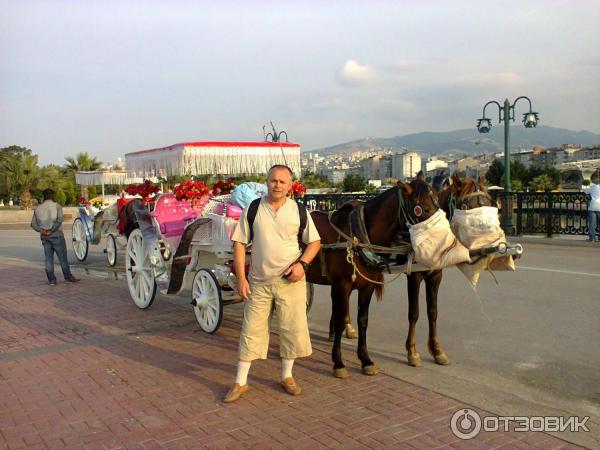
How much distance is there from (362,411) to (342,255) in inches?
59.2

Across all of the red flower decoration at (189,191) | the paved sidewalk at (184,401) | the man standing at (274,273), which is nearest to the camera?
the paved sidewalk at (184,401)

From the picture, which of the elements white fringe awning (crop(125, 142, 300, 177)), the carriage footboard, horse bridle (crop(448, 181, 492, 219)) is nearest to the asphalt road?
the carriage footboard

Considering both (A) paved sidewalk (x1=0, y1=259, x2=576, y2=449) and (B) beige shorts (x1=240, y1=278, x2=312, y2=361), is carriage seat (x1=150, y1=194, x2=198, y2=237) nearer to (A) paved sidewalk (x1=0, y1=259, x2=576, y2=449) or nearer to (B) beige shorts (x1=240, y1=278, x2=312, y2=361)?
(A) paved sidewalk (x1=0, y1=259, x2=576, y2=449)

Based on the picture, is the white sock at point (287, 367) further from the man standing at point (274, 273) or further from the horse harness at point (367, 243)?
the horse harness at point (367, 243)

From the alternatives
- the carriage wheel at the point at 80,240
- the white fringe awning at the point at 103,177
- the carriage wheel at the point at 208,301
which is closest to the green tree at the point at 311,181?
the white fringe awning at the point at 103,177

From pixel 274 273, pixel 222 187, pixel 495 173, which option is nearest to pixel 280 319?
pixel 274 273

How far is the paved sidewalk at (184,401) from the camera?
3.90 meters

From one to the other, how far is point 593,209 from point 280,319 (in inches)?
534

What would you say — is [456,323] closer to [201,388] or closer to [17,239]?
[201,388]

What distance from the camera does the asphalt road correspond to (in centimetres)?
467

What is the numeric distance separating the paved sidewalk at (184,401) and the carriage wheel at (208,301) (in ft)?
0.59

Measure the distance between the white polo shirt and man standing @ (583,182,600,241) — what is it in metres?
13.3

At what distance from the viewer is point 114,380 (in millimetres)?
5219

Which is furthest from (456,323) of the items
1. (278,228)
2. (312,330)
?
(278,228)
